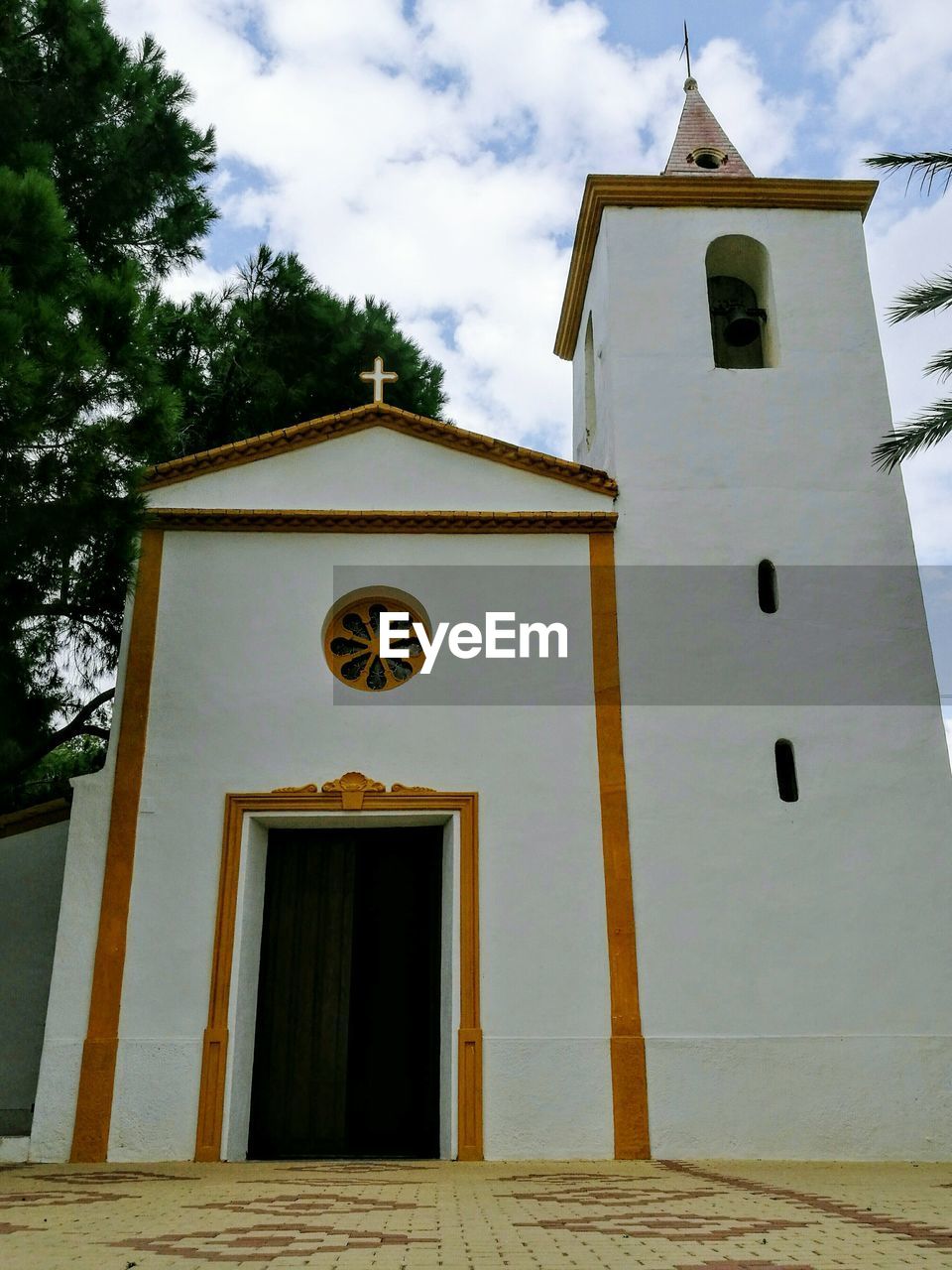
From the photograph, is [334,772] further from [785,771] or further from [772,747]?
[785,771]

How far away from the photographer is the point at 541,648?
9.85 meters

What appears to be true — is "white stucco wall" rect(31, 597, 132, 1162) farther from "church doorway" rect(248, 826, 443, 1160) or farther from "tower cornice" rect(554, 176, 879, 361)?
"tower cornice" rect(554, 176, 879, 361)

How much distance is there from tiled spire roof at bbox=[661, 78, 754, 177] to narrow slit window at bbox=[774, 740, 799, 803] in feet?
20.4

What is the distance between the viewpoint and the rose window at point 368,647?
9.81 m

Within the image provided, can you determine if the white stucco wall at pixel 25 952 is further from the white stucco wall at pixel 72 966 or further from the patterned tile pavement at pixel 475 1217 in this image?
the patterned tile pavement at pixel 475 1217

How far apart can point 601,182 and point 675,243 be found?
99cm

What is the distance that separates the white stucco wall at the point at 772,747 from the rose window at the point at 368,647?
1.90 m

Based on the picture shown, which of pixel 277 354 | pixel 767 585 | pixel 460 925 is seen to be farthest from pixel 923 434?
pixel 277 354

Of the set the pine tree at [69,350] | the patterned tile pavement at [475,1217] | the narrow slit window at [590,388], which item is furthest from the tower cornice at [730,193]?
the patterned tile pavement at [475,1217]

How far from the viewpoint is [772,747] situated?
957 centimetres

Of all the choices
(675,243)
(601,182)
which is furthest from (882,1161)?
(601,182)

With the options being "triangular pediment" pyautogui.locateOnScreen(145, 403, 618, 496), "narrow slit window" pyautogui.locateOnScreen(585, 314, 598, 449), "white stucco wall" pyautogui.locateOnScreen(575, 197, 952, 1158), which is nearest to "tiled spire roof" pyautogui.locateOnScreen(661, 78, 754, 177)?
"white stucco wall" pyautogui.locateOnScreen(575, 197, 952, 1158)

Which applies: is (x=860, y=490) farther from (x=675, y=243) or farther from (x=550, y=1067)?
(x=550, y=1067)

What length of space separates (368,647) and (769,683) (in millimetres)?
3533
